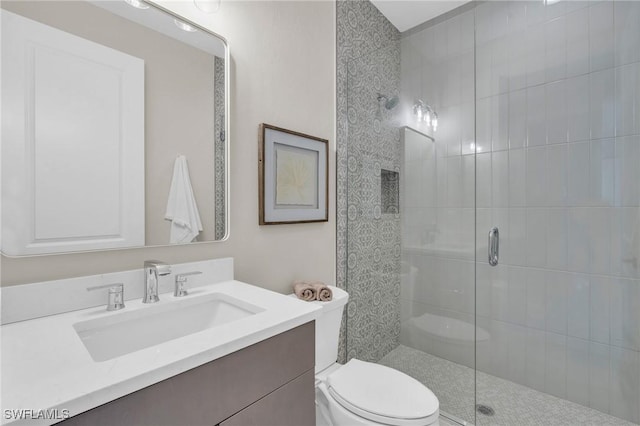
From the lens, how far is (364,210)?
77.3 inches

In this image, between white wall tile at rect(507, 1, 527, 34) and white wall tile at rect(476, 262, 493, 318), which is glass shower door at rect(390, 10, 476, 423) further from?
white wall tile at rect(507, 1, 527, 34)

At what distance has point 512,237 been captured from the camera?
1938 millimetres

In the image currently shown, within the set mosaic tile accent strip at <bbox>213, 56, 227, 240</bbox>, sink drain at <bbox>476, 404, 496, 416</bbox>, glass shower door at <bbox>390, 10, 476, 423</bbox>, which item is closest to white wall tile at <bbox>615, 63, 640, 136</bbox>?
glass shower door at <bbox>390, 10, 476, 423</bbox>

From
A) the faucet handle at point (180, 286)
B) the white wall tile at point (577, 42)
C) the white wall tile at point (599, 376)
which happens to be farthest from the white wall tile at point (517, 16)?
the faucet handle at point (180, 286)

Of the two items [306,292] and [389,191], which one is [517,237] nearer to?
[389,191]

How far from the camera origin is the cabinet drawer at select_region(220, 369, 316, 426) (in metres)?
0.74

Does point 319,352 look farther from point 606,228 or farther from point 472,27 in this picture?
point 472,27

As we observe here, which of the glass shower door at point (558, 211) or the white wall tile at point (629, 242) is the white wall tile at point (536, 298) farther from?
the white wall tile at point (629, 242)

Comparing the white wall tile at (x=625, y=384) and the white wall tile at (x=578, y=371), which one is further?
the white wall tile at (x=578, y=371)

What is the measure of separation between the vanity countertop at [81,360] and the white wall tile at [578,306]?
65.8 inches

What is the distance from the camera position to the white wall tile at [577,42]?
1692 millimetres

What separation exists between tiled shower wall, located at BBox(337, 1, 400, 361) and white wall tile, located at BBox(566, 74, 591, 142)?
0.99 metres

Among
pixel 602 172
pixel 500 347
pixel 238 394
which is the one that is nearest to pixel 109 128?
pixel 238 394

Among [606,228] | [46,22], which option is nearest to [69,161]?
[46,22]
